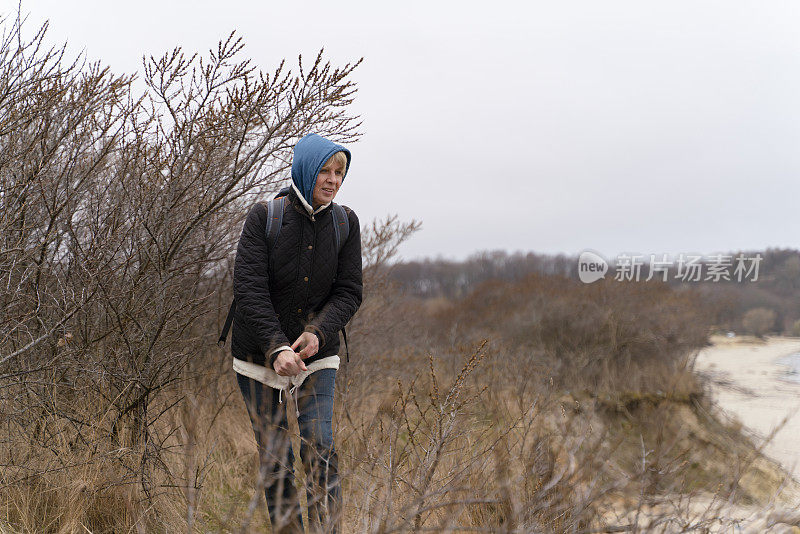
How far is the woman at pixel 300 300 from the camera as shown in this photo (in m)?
2.17

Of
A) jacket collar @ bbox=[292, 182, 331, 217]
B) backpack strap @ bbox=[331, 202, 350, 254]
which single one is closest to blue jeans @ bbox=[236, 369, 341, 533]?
backpack strap @ bbox=[331, 202, 350, 254]

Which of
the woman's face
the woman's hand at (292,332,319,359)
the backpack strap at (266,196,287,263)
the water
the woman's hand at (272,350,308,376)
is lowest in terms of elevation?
the water

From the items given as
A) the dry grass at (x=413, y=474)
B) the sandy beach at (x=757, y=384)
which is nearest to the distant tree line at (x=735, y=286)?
the sandy beach at (x=757, y=384)

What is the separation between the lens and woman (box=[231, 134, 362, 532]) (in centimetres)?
217

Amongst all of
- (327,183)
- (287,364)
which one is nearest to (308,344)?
(287,364)

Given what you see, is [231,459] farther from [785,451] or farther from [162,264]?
[785,451]

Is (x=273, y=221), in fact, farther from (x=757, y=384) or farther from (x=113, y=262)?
(x=757, y=384)

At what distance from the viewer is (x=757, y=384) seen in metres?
15.5

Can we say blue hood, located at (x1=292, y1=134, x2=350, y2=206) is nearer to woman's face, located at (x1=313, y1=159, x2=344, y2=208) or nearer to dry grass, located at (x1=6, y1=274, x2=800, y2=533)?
woman's face, located at (x1=313, y1=159, x2=344, y2=208)

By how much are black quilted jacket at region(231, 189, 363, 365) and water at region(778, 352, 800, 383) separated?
795 inches

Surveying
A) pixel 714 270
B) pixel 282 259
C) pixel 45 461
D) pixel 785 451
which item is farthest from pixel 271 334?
pixel 714 270

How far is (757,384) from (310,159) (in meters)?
17.1

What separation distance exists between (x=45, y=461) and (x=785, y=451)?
14261 millimetres

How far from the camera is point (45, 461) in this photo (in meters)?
2.56
